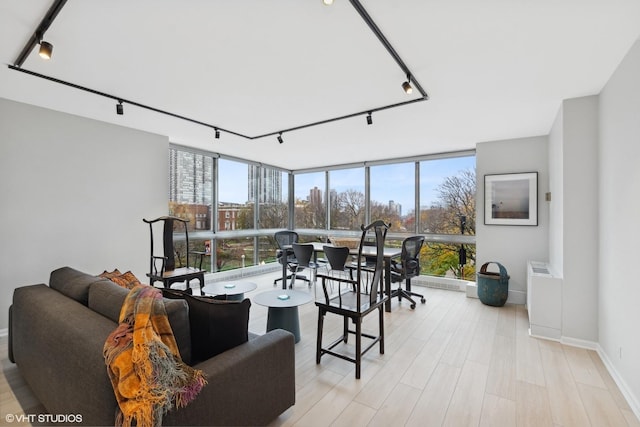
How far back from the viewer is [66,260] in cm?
358

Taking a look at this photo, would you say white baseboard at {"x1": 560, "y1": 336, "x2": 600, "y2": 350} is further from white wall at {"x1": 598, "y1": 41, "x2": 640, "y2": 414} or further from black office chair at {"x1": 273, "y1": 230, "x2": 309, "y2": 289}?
black office chair at {"x1": 273, "y1": 230, "x2": 309, "y2": 289}

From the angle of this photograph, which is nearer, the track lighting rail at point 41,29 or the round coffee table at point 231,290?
the track lighting rail at point 41,29

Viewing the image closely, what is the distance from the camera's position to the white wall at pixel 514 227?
4312 mm

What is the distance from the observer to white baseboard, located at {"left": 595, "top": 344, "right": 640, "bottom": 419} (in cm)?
202

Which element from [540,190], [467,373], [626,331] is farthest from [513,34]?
[540,190]

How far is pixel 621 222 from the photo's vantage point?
230 centimetres

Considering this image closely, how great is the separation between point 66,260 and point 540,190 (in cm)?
658

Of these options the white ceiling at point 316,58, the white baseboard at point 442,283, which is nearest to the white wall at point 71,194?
the white ceiling at point 316,58

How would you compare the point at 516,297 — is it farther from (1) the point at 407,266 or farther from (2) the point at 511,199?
(1) the point at 407,266

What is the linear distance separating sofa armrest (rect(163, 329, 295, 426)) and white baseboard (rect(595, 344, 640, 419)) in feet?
7.88

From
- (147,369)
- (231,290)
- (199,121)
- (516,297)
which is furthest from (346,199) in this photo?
(147,369)

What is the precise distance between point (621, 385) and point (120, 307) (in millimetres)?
3702

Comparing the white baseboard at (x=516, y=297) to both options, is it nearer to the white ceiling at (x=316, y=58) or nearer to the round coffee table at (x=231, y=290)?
the white ceiling at (x=316, y=58)

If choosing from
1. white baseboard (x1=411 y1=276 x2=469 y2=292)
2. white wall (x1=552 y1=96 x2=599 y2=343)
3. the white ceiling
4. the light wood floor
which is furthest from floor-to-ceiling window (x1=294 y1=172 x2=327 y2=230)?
white wall (x1=552 y1=96 x2=599 y2=343)
